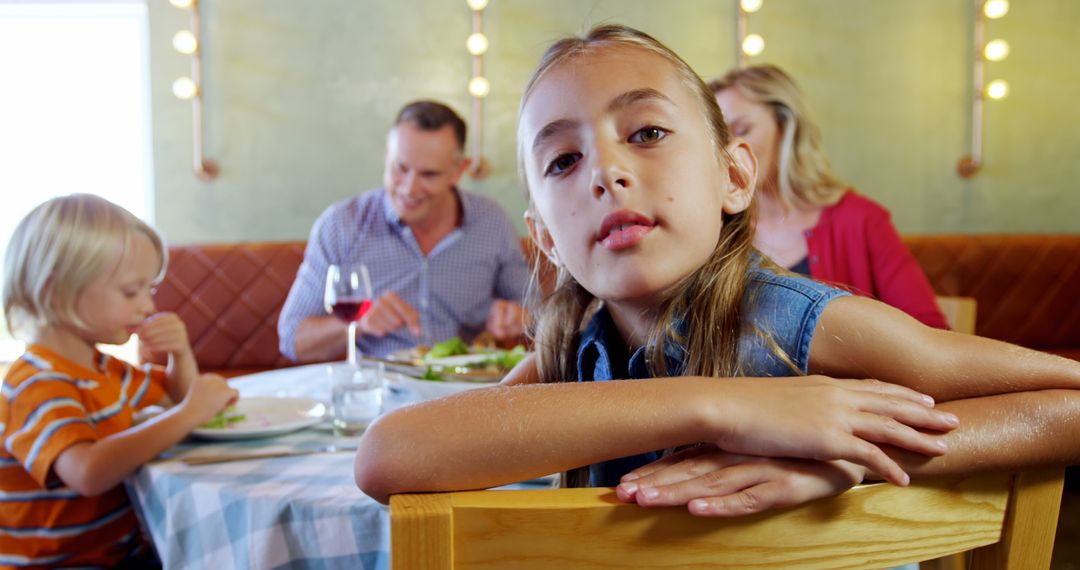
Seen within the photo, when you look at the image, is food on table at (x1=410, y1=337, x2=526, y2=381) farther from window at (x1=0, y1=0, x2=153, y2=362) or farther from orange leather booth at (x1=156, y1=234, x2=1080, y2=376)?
window at (x1=0, y1=0, x2=153, y2=362)

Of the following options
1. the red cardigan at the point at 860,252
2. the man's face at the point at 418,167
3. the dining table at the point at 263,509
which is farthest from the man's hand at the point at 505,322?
the dining table at the point at 263,509

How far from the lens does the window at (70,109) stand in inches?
215

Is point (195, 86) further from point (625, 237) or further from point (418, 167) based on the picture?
point (625, 237)

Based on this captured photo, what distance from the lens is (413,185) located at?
10.0ft

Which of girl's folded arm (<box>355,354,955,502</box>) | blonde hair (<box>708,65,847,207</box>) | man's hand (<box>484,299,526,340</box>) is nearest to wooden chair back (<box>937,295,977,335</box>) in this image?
blonde hair (<box>708,65,847,207</box>)

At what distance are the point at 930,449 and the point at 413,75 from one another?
403 centimetres

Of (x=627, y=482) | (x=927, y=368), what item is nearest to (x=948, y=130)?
(x=927, y=368)

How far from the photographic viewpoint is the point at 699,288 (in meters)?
0.96

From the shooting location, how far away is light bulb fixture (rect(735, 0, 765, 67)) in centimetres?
435

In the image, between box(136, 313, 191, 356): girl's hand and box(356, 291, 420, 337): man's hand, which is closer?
box(136, 313, 191, 356): girl's hand

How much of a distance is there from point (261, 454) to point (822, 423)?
970 mm

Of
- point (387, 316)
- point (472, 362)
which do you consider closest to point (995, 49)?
point (387, 316)

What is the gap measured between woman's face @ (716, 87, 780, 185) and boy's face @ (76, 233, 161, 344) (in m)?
1.77

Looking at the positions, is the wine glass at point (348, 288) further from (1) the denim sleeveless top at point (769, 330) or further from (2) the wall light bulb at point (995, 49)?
(2) the wall light bulb at point (995, 49)
